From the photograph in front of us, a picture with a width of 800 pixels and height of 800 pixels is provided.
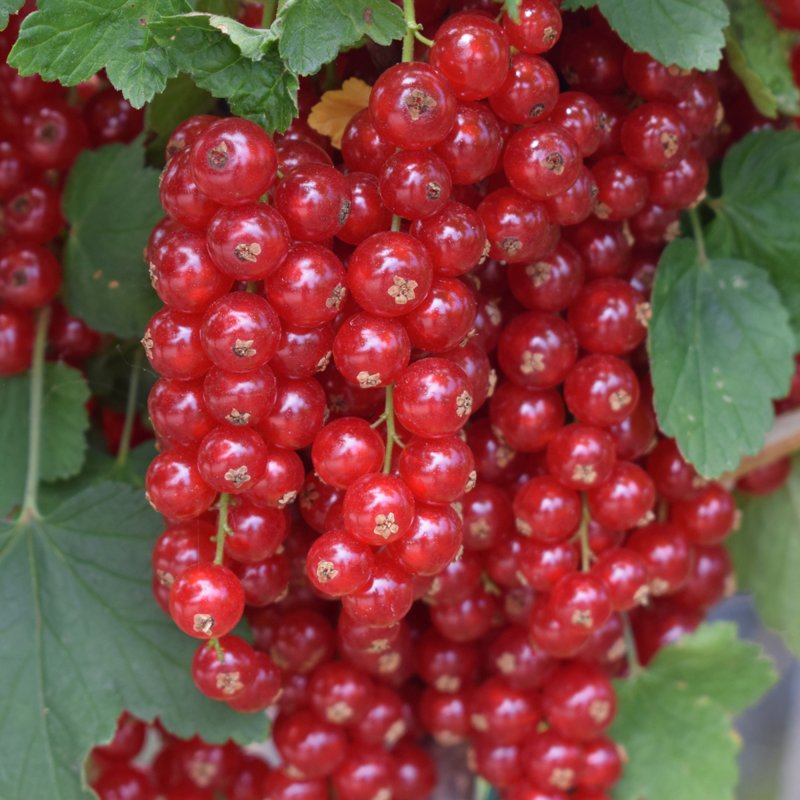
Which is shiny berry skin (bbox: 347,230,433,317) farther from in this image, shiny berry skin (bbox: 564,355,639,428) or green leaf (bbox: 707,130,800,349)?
green leaf (bbox: 707,130,800,349)

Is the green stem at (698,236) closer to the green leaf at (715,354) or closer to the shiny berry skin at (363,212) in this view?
the green leaf at (715,354)

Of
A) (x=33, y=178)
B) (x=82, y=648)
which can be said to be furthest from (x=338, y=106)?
(x=82, y=648)

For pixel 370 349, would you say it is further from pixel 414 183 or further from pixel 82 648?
pixel 82 648

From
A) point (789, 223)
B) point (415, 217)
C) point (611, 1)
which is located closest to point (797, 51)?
point (789, 223)

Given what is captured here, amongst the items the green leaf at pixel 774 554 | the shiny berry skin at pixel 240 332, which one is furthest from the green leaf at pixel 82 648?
the green leaf at pixel 774 554

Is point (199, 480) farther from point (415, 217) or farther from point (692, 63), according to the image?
point (692, 63)

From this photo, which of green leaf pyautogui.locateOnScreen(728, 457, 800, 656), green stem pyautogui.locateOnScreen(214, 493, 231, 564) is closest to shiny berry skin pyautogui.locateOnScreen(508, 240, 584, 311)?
green stem pyautogui.locateOnScreen(214, 493, 231, 564)
